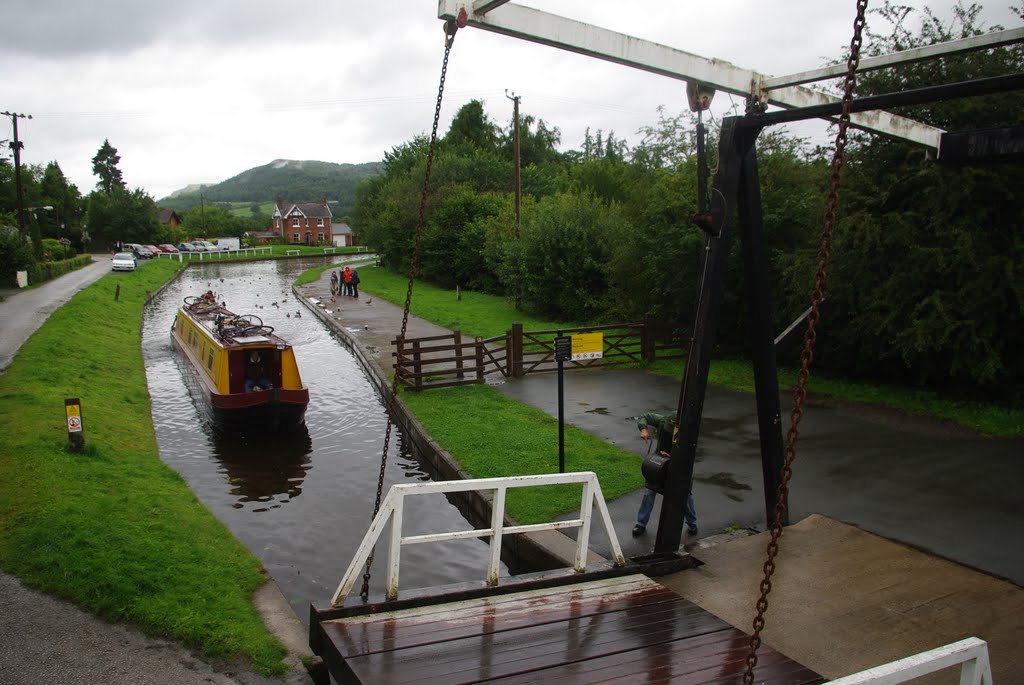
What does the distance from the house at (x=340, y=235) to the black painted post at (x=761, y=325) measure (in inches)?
4146

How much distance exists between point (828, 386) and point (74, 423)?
1362 centimetres

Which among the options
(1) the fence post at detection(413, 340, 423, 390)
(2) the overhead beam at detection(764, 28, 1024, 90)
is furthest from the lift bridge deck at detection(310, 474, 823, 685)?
(1) the fence post at detection(413, 340, 423, 390)

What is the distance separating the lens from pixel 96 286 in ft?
105

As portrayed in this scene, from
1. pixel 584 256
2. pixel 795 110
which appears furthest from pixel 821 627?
pixel 584 256

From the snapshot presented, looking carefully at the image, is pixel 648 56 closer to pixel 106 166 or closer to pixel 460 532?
pixel 460 532

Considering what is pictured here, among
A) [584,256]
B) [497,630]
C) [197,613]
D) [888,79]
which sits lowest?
[197,613]

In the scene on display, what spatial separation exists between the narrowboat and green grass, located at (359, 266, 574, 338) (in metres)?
8.12

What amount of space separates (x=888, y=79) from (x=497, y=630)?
13328mm

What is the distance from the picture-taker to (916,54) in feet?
20.6

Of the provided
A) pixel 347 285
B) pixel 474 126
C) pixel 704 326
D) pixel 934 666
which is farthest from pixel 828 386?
pixel 474 126

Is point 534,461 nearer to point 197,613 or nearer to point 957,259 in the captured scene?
point 197,613

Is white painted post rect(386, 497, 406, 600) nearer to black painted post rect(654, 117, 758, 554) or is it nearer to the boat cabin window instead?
black painted post rect(654, 117, 758, 554)

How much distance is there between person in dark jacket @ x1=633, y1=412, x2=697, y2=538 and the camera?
766 centimetres

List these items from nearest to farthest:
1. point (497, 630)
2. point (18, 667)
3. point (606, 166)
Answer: point (497, 630) → point (18, 667) → point (606, 166)
